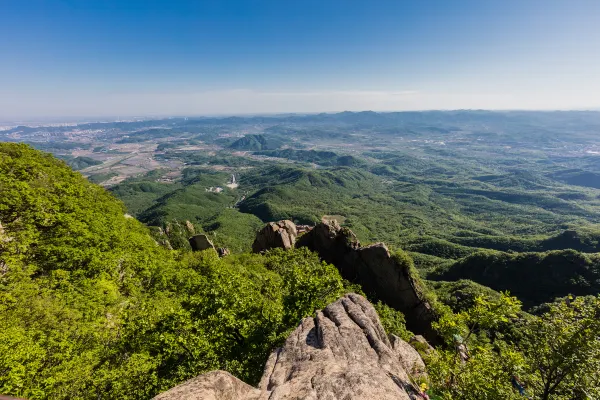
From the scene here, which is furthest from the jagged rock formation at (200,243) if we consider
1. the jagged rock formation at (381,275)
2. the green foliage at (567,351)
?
the green foliage at (567,351)

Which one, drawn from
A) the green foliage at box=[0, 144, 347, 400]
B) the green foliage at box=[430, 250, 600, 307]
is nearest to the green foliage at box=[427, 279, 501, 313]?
the green foliage at box=[430, 250, 600, 307]


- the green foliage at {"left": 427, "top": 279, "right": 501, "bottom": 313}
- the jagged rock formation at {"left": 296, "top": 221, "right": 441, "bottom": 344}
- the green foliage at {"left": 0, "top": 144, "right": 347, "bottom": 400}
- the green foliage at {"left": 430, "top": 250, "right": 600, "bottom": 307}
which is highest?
the green foliage at {"left": 0, "top": 144, "right": 347, "bottom": 400}

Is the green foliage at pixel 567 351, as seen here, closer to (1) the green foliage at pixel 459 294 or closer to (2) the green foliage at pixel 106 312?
(2) the green foliage at pixel 106 312

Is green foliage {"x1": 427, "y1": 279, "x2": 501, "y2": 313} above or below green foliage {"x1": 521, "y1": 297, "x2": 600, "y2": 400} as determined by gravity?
below

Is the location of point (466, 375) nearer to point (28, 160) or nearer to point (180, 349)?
point (180, 349)

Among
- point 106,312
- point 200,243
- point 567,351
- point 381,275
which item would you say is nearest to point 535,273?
point 381,275

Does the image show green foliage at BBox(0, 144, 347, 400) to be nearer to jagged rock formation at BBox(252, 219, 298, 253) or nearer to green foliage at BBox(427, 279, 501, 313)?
jagged rock formation at BBox(252, 219, 298, 253)

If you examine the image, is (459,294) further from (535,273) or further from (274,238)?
(274,238)
